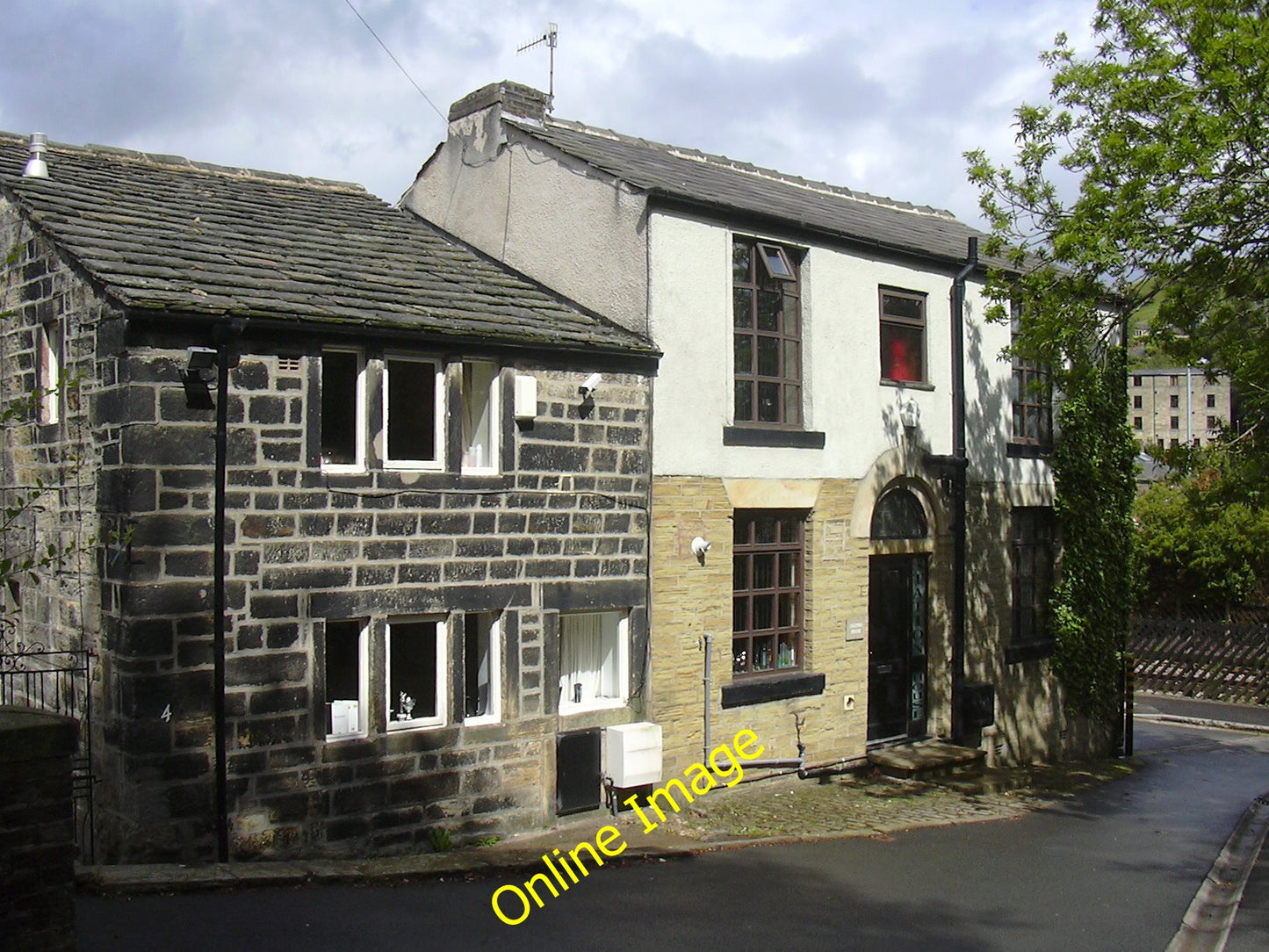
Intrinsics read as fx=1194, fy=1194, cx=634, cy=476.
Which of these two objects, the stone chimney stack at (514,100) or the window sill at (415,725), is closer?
the window sill at (415,725)

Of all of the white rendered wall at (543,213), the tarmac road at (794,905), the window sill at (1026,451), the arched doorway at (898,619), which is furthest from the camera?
the window sill at (1026,451)

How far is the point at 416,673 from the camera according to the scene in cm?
1113

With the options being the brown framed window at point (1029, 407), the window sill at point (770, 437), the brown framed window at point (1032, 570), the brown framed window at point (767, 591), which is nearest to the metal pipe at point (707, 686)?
the brown framed window at point (767, 591)

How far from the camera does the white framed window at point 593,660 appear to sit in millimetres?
12266

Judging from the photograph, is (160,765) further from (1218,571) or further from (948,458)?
(1218,571)

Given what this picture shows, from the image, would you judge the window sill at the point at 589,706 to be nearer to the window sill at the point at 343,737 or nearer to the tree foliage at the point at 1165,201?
the window sill at the point at 343,737

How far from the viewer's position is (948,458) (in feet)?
53.0

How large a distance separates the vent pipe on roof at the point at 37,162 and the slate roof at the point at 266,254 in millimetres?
106

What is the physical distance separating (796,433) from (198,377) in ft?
23.3

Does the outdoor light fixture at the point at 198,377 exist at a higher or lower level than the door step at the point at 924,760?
higher

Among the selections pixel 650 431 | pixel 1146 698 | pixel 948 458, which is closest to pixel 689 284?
pixel 650 431

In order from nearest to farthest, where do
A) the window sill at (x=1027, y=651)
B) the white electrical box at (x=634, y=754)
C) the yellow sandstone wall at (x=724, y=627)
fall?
the white electrical box at (x=634, y=754) < the yellow sandstone wall at (x=724, y=627) < the window sill at (x=1027, y=651)

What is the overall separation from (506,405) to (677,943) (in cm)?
529

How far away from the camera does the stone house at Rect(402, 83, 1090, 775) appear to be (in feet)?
42.6
